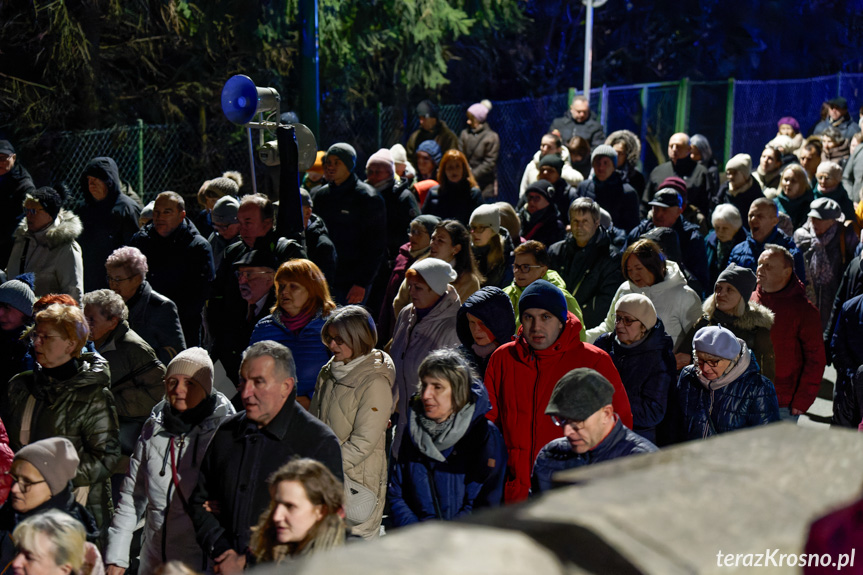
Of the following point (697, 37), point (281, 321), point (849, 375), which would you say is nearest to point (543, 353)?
point (281, 321)

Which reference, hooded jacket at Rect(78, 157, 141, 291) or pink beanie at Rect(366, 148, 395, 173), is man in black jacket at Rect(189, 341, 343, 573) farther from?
pink beanie at Rect(366, 148, 395, 173)

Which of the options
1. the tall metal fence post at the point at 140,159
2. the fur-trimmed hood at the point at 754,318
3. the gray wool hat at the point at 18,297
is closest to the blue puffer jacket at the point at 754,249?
the fur-trimmed hood at the point at 754,318

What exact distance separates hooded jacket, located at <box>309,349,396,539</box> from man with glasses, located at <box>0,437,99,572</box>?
53.2 inches

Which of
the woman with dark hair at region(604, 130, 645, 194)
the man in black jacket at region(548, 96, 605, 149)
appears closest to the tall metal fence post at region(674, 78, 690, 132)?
the man in black jacket at region(548, 96, 605, 149)

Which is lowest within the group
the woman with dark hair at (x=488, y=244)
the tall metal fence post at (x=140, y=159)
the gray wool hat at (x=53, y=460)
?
the gray wool hat at (x=53, y=460)

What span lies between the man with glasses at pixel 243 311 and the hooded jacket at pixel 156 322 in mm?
374

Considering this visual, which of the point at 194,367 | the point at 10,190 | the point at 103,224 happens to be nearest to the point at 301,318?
the point at 194,367

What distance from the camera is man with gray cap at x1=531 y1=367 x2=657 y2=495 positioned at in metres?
4.34

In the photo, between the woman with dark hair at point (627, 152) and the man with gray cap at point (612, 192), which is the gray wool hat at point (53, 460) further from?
the woman with dark hair at point (627, 152)

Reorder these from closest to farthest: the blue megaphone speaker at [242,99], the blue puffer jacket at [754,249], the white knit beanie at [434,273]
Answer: the white knit beanie at [434,273]
the blue megaphone speaker at [242,99]
the blue puffer jacket at [754,249]

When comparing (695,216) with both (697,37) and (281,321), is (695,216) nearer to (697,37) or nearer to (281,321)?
(281,321)

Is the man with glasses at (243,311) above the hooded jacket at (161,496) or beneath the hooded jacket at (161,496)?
above

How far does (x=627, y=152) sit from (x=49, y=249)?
712 centimetres

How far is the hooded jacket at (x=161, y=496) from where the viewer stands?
4711 mm
